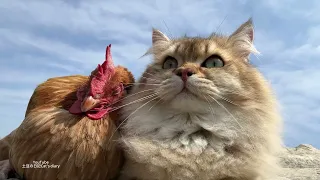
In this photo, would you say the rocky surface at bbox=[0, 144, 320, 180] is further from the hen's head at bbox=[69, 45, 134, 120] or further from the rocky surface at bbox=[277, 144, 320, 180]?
the hen's head at bbox=[69, 45, 134, 120]

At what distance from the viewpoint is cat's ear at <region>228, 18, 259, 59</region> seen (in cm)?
250

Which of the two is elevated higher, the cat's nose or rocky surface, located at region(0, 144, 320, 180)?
the cat's nose

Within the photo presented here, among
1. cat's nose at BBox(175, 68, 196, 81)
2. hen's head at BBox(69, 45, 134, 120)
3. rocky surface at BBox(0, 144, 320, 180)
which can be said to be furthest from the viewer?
rocky surface at BBox(0, 144, 320, 180)

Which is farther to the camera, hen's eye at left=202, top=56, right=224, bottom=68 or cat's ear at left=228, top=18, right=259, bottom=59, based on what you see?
cat's ear at left=228, top=18, right=259, bottom=59

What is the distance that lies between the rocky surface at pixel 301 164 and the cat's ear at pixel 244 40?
1.09 metres

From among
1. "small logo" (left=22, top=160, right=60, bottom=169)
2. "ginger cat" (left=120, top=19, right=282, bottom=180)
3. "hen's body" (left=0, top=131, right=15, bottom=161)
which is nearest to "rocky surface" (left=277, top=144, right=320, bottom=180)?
"ginger cat" (left=120, top=19, right=282, bottom=180)

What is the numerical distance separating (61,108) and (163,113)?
72 cm

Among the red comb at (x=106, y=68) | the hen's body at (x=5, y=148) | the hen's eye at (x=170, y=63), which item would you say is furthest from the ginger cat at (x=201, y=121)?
the hen's body at (x=5, y=148)

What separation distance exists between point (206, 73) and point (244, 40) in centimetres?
56

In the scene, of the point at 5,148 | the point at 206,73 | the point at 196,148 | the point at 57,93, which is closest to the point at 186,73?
the point at 206,73

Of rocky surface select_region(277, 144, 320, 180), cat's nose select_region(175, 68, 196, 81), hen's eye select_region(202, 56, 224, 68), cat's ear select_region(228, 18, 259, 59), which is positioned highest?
cat's ear select_region(228, 18, 259, 59)

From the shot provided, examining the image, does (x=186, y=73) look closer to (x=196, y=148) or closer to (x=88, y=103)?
(x=196, y=148)

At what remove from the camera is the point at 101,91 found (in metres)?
2.37

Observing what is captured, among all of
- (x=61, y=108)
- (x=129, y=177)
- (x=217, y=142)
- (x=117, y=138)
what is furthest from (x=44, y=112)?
(x=217, y=142)
